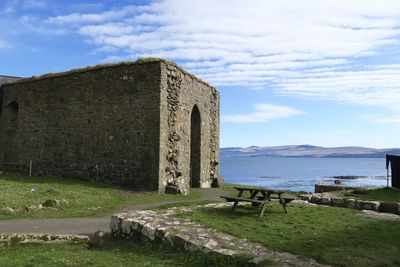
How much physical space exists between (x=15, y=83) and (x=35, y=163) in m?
5.71

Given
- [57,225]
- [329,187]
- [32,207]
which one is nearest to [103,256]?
[57,225]

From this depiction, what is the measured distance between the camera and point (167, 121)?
20.0m

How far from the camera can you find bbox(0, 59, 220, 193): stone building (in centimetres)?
1958

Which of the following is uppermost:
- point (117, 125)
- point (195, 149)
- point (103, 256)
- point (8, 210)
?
point (117, 125)

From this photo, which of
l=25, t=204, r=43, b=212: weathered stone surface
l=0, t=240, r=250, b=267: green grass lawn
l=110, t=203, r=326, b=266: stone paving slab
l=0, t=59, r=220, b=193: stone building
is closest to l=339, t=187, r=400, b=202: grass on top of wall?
l=0, t=59, r=220, b=193: stone building

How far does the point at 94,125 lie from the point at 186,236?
14.7 meters

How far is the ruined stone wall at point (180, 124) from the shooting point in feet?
64.7

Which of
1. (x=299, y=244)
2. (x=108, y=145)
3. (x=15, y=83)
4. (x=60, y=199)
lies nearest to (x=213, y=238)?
(x=299, y=244)

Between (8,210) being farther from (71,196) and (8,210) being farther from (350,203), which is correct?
(350,203)

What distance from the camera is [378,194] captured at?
691 inches

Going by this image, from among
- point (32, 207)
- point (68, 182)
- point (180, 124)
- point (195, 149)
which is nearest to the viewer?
point (32, 207)

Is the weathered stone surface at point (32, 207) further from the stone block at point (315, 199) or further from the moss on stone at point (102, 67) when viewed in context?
the stone block at point (315, 199)

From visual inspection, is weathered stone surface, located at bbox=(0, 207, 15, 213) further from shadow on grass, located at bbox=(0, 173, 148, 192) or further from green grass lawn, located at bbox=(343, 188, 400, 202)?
green grass lawn, located at bbox=(343, 188, 400, 202)

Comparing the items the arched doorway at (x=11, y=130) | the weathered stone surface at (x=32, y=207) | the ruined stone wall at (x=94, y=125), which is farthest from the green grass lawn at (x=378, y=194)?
the arched doorway at (x=11, y=130)
